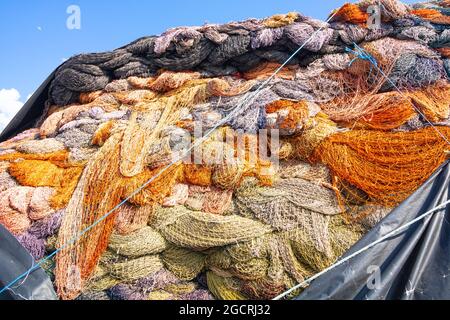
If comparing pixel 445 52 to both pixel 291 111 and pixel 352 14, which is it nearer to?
pixel 352 14

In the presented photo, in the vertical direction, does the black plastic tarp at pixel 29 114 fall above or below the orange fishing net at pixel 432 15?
below

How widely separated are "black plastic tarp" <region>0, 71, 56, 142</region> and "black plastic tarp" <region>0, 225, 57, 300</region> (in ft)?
7.04

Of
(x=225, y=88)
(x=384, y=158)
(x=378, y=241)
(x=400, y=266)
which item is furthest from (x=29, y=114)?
(x=400, y=266)

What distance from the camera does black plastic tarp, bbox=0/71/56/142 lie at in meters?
3.84

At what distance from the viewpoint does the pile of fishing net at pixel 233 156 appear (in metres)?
2.39

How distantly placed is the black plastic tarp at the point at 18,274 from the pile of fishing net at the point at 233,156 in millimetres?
216

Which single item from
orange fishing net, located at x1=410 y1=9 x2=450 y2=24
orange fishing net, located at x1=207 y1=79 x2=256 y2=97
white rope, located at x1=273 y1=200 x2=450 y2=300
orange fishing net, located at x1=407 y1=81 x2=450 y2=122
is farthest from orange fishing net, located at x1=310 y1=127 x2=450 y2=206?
orange fishing net, located at x1=410 y1=9 x2=450 y2=24

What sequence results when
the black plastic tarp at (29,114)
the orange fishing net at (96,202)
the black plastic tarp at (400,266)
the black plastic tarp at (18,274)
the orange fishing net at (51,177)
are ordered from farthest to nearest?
the black plastic tarp at (29,114)
the orange fishing net at (51,177)
the orange fishing net at (96,202)
the black plastic tarp at (18,274)
the black plastic tarp at (400,266)

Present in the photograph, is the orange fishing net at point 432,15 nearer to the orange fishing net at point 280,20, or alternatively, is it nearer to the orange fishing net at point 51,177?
the orange fishing net at point 280,20

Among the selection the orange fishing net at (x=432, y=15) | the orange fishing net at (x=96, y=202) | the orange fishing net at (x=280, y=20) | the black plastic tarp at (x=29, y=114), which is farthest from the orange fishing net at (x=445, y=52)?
the black plastic tarp at (x=29, y=114)

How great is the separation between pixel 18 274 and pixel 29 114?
243cm

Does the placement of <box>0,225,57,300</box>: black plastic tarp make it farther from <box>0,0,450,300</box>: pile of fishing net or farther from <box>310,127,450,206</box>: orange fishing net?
<box>310,127,450,206</box>: orange fishing net

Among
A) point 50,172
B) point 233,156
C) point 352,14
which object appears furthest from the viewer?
point 352,14

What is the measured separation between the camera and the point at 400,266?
73.2 inches
